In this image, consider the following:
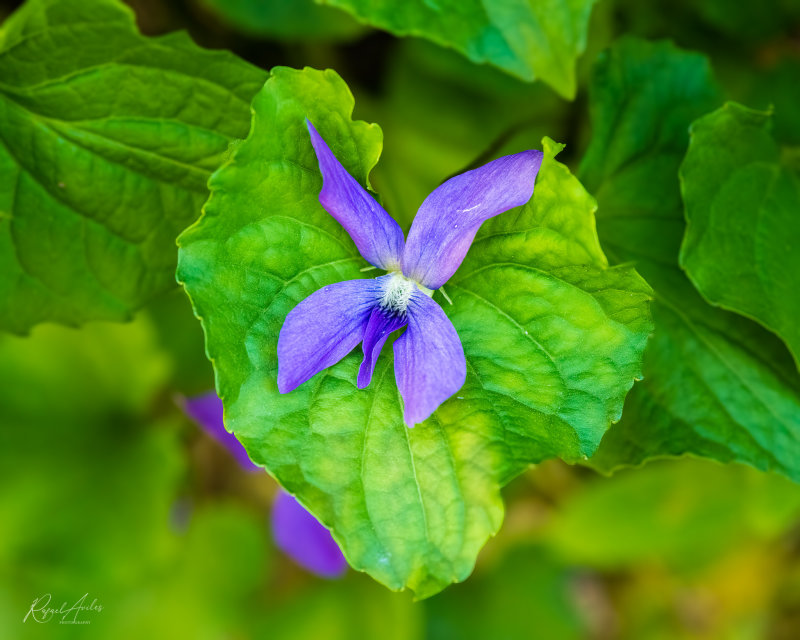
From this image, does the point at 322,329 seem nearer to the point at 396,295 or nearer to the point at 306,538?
the point at 396,295

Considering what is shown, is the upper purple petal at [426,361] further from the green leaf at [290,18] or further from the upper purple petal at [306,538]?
the upper purple petal at [306,538]

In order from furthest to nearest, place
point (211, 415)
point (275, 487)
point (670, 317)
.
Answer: point (275, 487) < point (211, 415) < point (670, 317)

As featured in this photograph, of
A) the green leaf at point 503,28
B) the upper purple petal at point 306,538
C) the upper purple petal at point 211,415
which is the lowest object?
the upper purple petal at point 306,538

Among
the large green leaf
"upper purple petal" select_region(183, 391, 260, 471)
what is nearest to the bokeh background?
"upper purple petal" select_region(183, 391, 260, 471)

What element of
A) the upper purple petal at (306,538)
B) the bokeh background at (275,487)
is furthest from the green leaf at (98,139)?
the upper purple petal at (306,538)

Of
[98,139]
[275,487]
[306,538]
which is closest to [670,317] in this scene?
[98,139]

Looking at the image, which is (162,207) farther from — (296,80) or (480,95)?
(480,95)

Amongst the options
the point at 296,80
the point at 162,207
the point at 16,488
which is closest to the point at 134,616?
the point at 16,488
